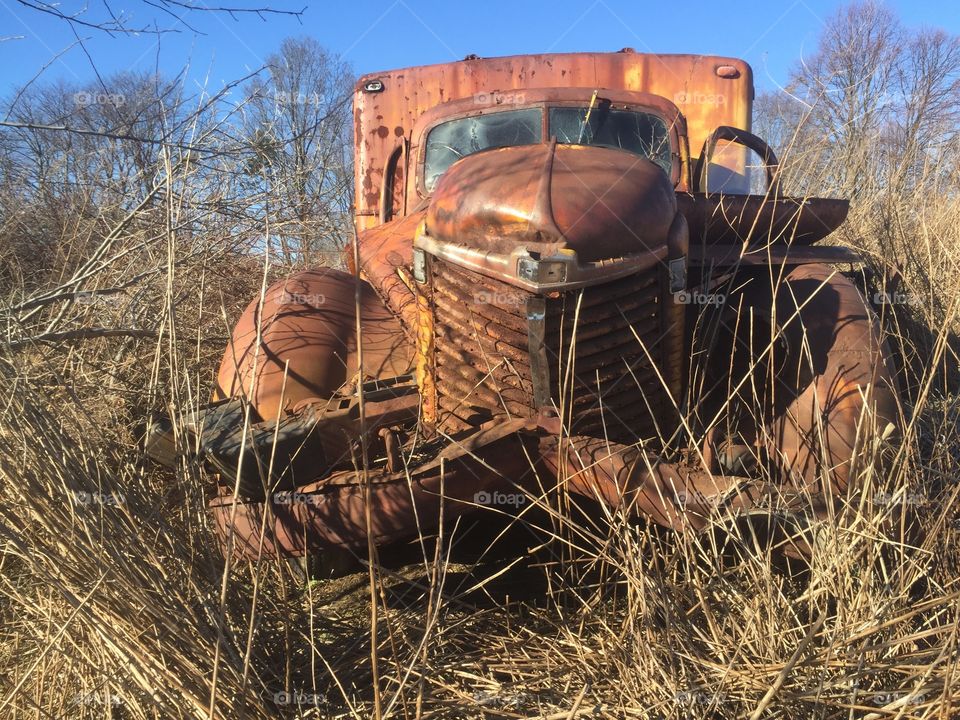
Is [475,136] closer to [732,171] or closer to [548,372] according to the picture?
[548,372]

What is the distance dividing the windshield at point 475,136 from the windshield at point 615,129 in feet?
0.43

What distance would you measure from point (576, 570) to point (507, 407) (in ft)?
2.61

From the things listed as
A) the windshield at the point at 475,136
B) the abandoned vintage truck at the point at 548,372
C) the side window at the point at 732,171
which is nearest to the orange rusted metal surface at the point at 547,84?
the side window at the point at 732,171

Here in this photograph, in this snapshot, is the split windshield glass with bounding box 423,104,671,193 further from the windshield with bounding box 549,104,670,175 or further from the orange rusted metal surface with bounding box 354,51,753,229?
the orange rusted metal surface with bounding box 354,51,753,229

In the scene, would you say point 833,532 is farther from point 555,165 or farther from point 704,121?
point 704,121

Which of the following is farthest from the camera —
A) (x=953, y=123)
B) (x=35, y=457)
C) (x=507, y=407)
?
(x=953, y=123)

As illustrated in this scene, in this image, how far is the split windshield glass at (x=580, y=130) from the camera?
3.86 m

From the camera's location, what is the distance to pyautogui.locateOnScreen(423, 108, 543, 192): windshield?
391cm

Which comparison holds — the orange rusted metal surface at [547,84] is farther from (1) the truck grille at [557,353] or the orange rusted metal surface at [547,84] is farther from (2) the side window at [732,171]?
(1) the truck grille at [557,353]

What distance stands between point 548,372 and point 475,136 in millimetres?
2150

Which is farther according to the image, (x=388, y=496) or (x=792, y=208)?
(x=792, y=208)

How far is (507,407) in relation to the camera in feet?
8.02

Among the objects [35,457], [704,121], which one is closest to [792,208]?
[704,121]

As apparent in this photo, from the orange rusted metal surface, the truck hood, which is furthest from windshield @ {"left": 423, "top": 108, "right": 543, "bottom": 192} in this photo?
the truck hood
